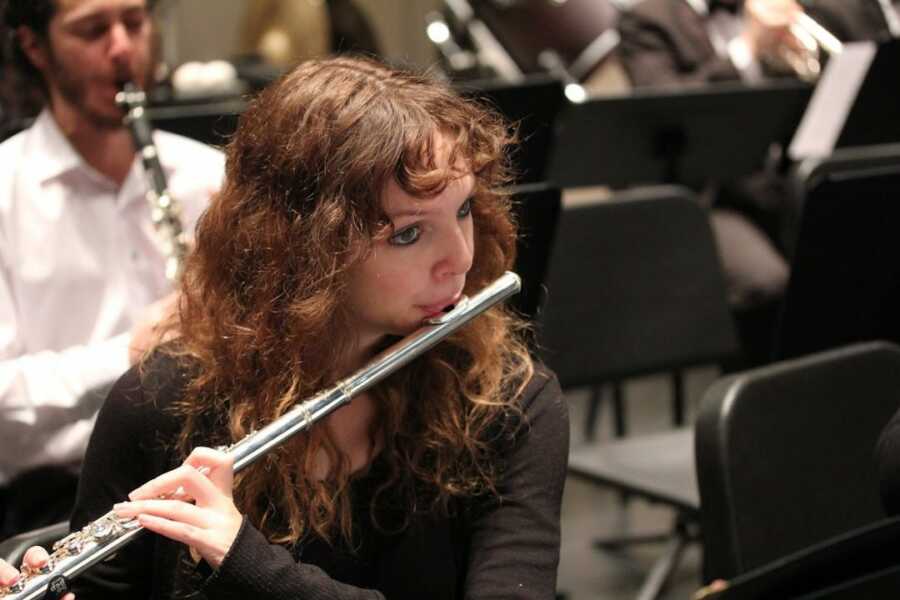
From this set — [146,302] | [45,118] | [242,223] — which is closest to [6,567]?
[242,223]

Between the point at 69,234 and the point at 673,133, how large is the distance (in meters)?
1.50

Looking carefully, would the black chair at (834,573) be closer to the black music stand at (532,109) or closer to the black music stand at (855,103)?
the black music stand at (532,109)

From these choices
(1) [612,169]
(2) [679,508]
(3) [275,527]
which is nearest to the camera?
(3) [275,527]

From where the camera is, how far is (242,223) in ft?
3.87

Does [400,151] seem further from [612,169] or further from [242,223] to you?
[612,169]

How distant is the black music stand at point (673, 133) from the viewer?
9.02 ft

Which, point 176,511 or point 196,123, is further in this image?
point 196,123

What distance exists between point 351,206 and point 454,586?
363 millimetres

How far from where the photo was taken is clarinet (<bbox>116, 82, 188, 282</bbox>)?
1.68 metres

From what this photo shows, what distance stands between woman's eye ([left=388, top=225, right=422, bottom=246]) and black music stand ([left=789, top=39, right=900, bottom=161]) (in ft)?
6.19

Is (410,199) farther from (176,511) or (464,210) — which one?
(176,511)

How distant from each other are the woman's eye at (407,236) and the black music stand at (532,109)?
1.08 metres

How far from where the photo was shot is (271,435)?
108cm

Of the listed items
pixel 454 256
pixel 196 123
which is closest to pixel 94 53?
pixel 196 123
